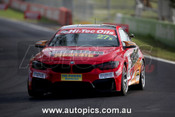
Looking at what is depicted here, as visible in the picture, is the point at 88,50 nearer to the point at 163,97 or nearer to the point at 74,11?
the point at 163,97

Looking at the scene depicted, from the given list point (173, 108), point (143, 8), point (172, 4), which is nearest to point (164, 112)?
point (173, 108)

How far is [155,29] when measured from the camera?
999 inches

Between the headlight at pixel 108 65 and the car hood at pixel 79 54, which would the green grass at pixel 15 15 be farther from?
the headlight at pixel 108 65

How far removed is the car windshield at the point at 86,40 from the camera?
10.2 metres

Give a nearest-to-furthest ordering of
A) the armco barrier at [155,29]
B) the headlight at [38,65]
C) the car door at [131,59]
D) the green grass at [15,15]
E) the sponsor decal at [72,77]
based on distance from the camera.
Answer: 1. the sponsor decal at [72,77]
2. the headlight at [38,65]
3. the car door at [131,59]
4. the armco barrier at [155,29]
5. the green grass at [15,15]

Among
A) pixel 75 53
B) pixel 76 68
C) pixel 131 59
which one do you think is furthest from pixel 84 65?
pixel 131 59

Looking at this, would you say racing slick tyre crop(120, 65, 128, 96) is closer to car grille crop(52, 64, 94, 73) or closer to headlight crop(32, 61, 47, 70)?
car grille crop(52, 64, 94, 73)

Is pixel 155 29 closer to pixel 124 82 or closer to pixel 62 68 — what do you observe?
pixel 124 82

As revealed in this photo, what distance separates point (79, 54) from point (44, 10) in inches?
1483

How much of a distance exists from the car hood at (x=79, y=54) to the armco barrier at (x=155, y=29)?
13.2 metres

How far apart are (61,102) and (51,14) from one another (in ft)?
117

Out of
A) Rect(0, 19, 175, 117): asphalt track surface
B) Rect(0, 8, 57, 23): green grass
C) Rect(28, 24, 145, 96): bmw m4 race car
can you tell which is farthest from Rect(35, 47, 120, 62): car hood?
Rect(0, 8, 57, 23): green grass

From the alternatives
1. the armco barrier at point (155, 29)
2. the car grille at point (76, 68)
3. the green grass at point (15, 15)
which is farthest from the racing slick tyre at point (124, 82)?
the green grass at point (15, 15)

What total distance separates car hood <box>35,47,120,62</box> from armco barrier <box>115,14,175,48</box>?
519 inches
